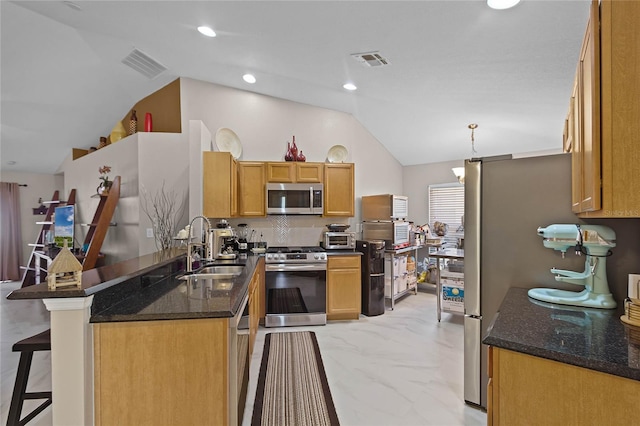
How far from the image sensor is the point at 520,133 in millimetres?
4355

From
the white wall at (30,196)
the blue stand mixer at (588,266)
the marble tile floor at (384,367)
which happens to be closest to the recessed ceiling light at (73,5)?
the marble tile floor at (384,367)

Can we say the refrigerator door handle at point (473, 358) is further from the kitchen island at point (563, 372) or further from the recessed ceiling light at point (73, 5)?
the recessed ceiling light at point (73, 5)

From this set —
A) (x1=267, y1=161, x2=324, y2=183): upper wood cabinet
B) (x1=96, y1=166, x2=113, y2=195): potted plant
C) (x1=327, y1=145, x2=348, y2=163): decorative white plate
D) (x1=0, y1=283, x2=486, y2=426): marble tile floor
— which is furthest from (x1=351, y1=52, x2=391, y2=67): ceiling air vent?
(x1=96, y1=166, x2=113, y2=195): potted plant

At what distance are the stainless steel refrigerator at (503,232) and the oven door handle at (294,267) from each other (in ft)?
6.67

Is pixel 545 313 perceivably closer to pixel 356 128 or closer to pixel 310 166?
pixel 310 166

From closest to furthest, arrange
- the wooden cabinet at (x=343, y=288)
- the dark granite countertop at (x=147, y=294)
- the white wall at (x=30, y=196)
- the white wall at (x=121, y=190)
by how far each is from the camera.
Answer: the dark granite countertop at (x=147, y=294), the wooden cabinet at (x=343, y=288), the white wall at (x=121, y=190), the white wall at (x=30, y=196)

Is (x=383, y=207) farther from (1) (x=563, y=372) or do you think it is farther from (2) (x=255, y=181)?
(1) (x=563, y=372)

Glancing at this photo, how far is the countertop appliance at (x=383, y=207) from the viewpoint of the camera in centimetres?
472

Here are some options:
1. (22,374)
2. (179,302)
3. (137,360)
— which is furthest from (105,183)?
(137,360)

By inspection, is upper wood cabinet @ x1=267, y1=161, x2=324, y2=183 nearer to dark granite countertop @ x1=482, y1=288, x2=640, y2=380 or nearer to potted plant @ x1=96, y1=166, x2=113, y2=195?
potted plant @ x1=96, y1=166, x2=113, y2=195

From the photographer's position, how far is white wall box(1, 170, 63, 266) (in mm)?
7191

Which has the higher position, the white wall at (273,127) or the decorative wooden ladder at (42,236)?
the white wall at (273,127)

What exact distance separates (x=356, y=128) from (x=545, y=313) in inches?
160

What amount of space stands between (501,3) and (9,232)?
9.52m
